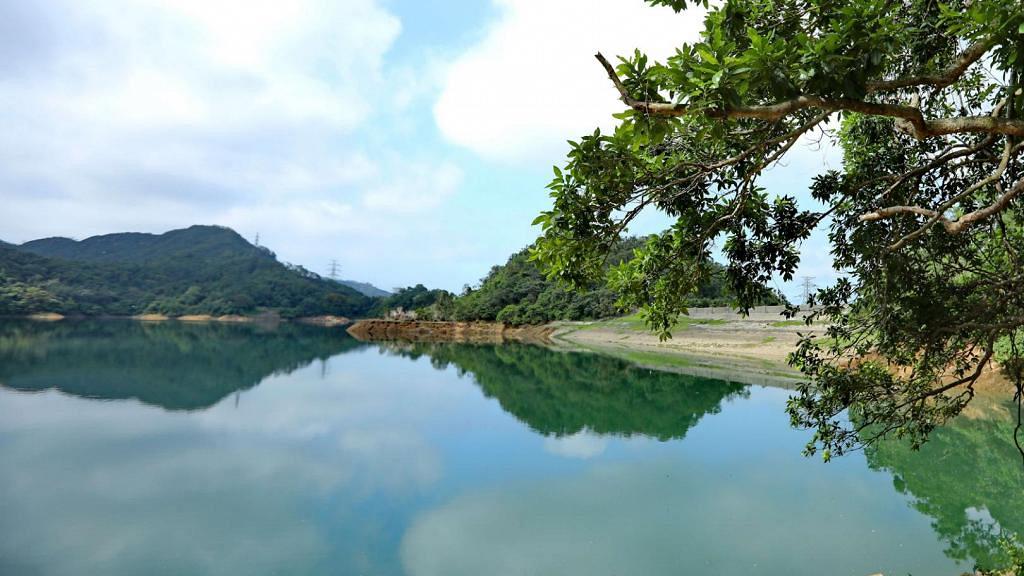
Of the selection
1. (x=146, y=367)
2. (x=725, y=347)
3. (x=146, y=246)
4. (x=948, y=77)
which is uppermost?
(x=146, y=246)

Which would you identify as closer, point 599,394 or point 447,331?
point 599,394

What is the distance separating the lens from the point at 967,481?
10.2m

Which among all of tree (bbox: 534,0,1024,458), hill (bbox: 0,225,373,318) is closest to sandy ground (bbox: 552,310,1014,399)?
tree (bbox: 534,0,1024,458)

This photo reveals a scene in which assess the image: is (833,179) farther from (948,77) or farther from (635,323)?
(635,323)

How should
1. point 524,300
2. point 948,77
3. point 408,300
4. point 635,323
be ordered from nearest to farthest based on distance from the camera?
1. point 948,77
2. point 635,323
3. point 524,300
4. point 408,300

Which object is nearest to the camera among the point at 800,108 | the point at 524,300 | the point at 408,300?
the point at 800,108

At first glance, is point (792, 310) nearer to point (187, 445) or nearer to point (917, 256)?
point (917, 256)

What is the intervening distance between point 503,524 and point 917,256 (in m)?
6.56

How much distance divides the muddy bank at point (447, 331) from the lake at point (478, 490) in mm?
43563

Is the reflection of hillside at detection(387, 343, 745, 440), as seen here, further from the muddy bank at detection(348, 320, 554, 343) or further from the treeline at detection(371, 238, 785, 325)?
the muddy bank at detection(348, 320, 554, 343)

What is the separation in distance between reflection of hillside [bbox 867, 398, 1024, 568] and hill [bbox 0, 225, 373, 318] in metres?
108

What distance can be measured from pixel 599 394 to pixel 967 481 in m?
12.8

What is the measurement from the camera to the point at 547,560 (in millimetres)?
7113

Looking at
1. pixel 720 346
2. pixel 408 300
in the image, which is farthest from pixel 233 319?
pixel 720 346
